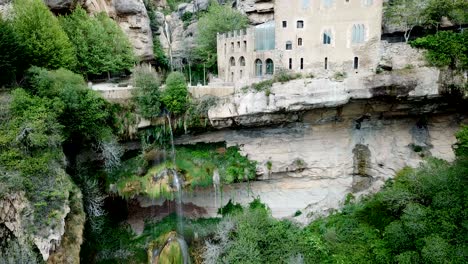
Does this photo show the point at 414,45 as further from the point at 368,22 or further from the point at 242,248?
the point at 242,248

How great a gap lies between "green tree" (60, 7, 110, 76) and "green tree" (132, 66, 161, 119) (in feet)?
16.5

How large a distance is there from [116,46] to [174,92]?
8.74 metres

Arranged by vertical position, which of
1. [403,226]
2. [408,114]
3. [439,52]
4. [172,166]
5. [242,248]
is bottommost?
[242,248]

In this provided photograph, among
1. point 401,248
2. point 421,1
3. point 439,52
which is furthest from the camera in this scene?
point 421,1

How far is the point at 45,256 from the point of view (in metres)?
14.3

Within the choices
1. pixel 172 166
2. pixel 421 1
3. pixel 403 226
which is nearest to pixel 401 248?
pixel 403 226

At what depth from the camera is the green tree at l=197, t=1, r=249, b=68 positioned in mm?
32250

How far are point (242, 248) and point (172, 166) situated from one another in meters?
8.31

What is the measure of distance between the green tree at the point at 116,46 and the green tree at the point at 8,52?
8136 mm

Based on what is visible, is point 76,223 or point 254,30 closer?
point 76,223

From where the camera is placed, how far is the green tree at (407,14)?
958 inches

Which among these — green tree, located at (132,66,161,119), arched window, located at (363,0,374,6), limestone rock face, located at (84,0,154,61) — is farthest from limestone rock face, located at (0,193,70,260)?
limestone rock face, located at (84,0,154,61)

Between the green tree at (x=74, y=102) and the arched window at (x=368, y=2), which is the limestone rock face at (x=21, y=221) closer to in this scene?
the green tree at (x=74, y=102)

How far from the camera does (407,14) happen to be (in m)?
24.7
